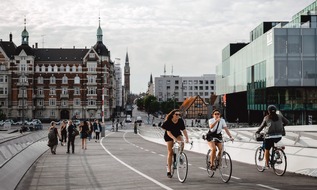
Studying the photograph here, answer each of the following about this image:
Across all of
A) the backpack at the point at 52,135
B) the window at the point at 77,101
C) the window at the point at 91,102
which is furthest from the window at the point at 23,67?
the backpack at the point at 52,135

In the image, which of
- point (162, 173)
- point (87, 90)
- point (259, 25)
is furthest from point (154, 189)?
point (87, 90)

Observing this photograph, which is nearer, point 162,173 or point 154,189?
point 154,189

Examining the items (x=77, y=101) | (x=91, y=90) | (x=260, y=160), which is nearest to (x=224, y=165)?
(x=260, y=160)

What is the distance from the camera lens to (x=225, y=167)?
12359mm

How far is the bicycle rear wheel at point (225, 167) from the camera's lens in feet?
39.5

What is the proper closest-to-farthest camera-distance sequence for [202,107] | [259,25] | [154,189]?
[154,189] → [259,25] → [202,107]

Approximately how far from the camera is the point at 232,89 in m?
87.4

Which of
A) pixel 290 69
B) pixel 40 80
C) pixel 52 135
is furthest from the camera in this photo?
pixel 40 80

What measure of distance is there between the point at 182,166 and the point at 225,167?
3.54 ft

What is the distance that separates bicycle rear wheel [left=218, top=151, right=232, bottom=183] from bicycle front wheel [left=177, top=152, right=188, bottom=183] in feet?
3.08

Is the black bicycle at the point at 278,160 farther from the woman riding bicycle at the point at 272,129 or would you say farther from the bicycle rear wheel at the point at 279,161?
the woman riding bicycle at the point at 272,129

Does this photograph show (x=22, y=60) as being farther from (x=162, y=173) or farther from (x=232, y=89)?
(x=162, y=173)

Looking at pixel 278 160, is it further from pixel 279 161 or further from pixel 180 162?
pixel 180 162

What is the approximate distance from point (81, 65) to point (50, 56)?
8190 mm
